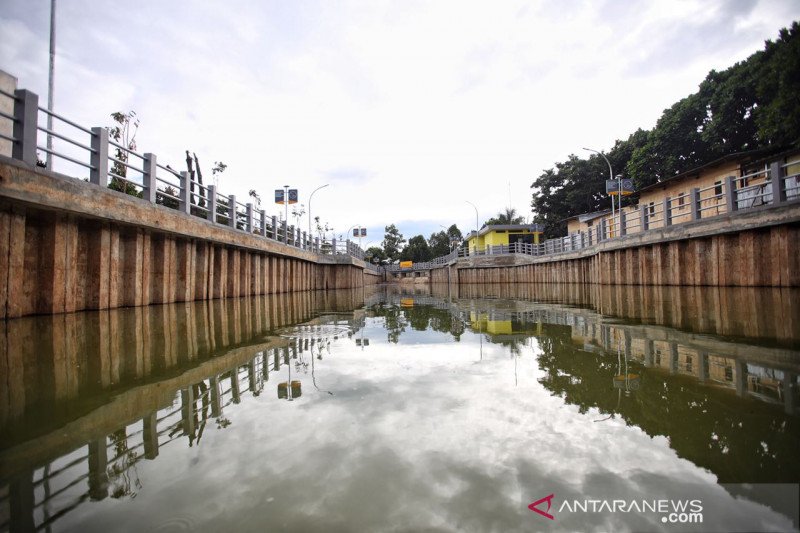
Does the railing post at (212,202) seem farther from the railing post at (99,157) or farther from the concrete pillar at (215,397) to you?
the concrete pillar at (215,397)

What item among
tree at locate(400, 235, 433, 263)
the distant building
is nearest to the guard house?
the distant building

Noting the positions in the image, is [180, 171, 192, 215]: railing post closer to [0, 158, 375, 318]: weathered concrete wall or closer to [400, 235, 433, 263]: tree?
[0, 158, 375, 318]: weathered concrete wall

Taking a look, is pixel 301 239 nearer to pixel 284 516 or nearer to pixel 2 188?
pixel 2 188

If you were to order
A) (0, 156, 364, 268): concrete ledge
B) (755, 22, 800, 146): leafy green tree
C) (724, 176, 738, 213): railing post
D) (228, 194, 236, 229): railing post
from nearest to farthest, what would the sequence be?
1. (0, 156, 364, 268): concrete ledge
2. (724, 176, 738, 213): railing post
3. (755, 22, 800, 146): leafy green tree
4. (228, 194, 236, 229): railing post

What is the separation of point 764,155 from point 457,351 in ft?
84.5

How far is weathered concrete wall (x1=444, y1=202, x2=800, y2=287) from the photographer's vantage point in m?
10.4

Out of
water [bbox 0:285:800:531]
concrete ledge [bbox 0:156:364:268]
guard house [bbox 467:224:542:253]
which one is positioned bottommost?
water [bbox 0:285:800:531]

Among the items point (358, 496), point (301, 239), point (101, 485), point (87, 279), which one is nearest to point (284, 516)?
point (358, 496)

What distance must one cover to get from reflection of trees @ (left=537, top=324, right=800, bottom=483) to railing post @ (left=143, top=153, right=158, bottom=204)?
9.61 m

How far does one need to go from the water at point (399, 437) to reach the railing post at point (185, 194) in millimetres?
7035

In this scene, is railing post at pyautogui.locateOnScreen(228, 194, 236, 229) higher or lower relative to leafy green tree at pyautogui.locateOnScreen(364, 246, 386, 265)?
lower

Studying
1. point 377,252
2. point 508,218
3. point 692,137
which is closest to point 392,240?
point 377,252

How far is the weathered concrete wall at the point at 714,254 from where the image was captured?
1035cm

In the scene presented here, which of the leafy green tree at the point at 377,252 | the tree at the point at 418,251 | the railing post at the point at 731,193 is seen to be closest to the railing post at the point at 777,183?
the railing post at the point at 731,193
